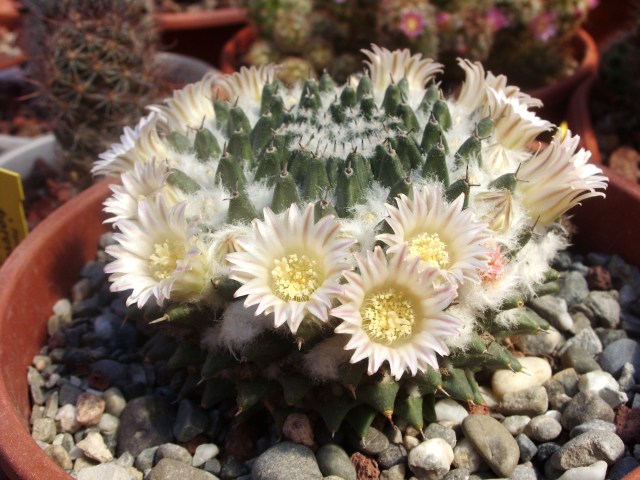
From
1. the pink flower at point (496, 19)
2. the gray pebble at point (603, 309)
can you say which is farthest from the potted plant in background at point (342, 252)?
the pink flower at point (496, 19)

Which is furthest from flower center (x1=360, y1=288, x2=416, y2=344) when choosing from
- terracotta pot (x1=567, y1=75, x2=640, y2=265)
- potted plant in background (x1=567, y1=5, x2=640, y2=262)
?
potted plant in background (x1=567, y1=5, x2=640, y2=262)

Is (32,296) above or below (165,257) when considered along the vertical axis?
below

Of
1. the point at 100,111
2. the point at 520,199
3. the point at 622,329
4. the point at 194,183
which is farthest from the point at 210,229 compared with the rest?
the point at 100,111

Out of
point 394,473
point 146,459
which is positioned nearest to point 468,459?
point 394,473

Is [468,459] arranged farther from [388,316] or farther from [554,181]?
[554,181]

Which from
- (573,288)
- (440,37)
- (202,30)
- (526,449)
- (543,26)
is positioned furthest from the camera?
(202,30)

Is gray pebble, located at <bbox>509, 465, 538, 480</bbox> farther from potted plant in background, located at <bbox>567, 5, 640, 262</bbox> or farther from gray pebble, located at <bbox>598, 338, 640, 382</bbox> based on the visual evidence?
potted plant in background, located at <bbox>567, 5, 640, 262</bbox>
